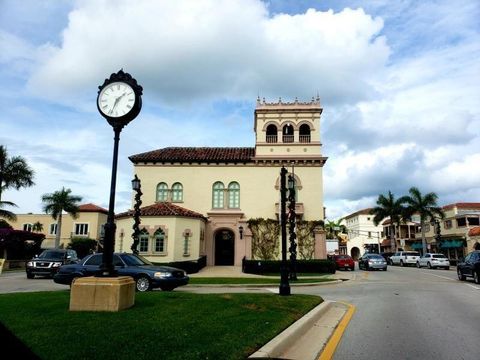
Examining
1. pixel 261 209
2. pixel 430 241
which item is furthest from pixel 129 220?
pixel 430 241

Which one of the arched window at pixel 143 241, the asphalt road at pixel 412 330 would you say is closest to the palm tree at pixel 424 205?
the arched window at pixel 143 241

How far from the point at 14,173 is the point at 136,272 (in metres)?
30.5

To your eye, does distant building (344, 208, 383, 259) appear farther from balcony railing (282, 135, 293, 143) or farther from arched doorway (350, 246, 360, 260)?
balcony railing (282, 135, 293, 143)

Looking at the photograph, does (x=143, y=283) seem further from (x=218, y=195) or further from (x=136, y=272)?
(x=218, y=195)

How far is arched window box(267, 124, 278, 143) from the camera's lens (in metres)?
37.5

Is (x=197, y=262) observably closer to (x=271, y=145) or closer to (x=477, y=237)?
(x=271, y=145)

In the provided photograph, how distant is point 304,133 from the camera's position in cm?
3803

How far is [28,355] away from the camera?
1.94 meters

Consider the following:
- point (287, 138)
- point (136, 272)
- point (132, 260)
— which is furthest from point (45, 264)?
point (287, 138)

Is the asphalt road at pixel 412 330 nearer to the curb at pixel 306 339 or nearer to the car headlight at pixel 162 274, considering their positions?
the curb at pixel 306 339

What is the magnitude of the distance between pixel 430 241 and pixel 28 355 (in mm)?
72938

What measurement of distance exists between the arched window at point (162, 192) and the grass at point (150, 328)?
89.4ft

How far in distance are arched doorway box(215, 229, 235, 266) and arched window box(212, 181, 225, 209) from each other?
2411 mm

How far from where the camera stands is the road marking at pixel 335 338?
614 centimetres
